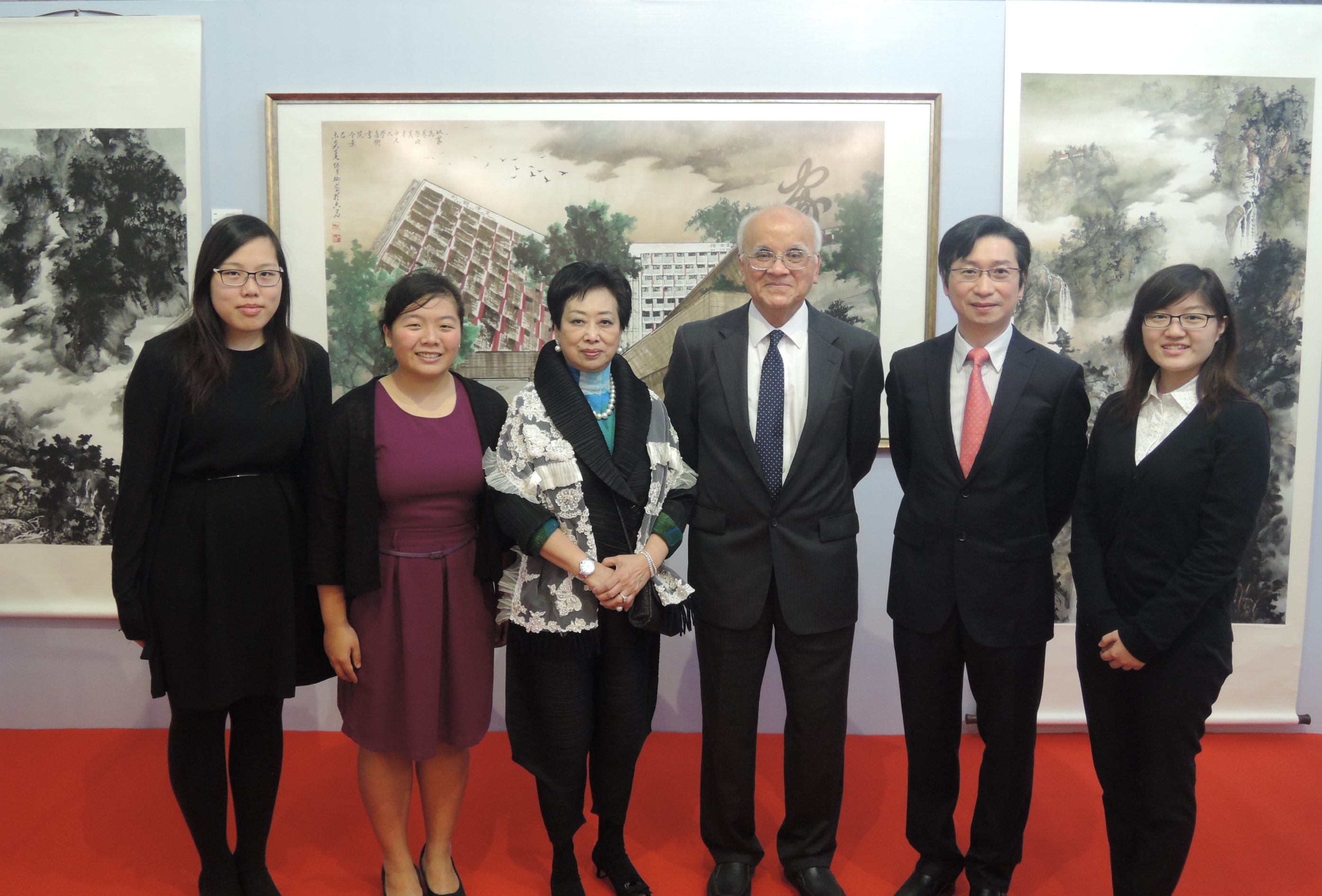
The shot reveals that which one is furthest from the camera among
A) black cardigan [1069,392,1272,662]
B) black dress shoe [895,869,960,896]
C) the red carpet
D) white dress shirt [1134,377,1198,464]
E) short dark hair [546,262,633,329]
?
the red carpet

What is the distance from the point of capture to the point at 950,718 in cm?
219

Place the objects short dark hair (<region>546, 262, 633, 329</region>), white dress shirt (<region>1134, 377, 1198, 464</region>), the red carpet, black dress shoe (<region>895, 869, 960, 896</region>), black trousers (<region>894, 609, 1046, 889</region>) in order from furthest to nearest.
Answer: the red carpet → black dress shoe (<region>895, 869, 960, 896</region>) → black trousers (<region>894, 609, 1046, 889</region>) → short dark hair (<region>546, 262, 633, 329</region>) → white dress shirt (<region>1134, 377, 1198, 464</region>)

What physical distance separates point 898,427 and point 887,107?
1500mm

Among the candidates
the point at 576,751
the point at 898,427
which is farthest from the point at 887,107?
the point at 576,751

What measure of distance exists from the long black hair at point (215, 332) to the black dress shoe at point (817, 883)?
1912mm

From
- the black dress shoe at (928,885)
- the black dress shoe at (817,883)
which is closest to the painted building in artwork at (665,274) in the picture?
the black dress shoe at (817,883)

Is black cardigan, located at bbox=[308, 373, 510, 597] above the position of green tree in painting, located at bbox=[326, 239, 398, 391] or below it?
below

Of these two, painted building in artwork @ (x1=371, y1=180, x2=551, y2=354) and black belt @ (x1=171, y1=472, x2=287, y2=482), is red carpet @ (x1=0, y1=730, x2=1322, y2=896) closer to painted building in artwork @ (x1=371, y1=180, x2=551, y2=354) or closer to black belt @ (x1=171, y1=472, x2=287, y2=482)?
black belt @ (x1=171, y1=472, x2=287, y2=482)

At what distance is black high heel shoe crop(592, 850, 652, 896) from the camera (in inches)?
87.1

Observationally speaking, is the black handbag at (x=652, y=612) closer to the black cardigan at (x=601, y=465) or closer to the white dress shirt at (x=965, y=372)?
the black cardigan at (x=601, y=465)

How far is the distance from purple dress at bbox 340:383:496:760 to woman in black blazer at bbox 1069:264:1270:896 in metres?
1.57

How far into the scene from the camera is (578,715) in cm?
207

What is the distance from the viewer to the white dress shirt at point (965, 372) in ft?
6.83

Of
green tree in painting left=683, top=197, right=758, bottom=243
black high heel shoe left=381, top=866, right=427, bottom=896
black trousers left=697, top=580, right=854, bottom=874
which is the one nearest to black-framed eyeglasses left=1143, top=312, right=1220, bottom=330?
black trousers left=697, top=580, right=854, bottom=874
